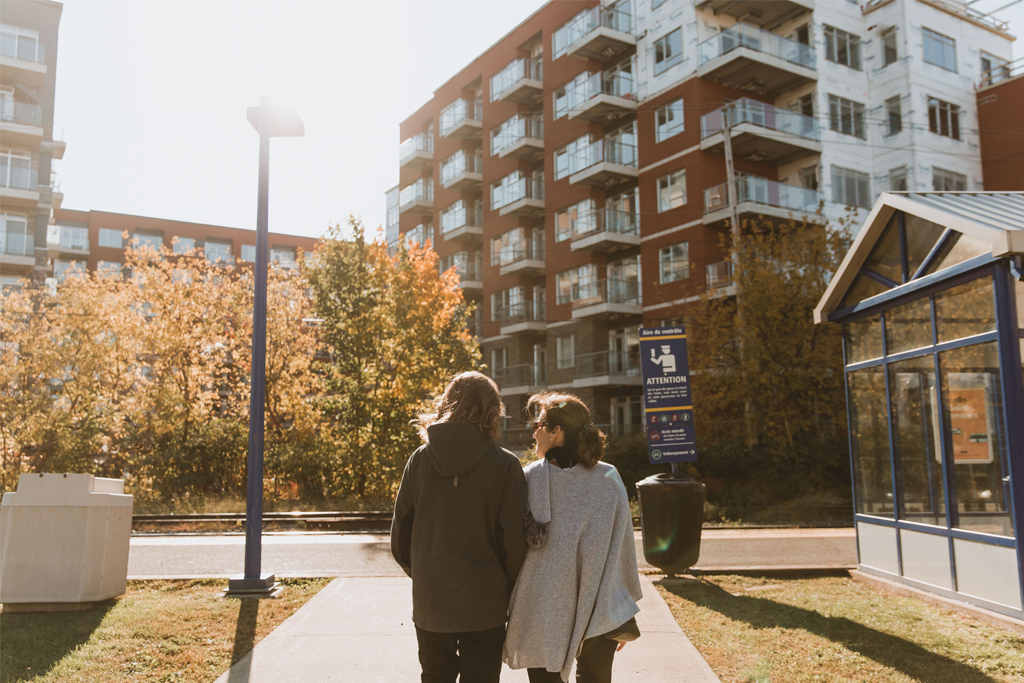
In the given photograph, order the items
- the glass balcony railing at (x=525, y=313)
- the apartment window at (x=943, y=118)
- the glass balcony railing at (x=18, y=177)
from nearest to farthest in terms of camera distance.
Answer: the apartment window at (x=943, y=118)
the glass balcony railing at (x=18, y=177)
the glass balcony railing at (x=525, y=313)

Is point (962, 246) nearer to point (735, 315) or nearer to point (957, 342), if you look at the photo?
point (957, 342)

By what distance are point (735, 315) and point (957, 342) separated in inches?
690

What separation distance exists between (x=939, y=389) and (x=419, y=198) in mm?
43968

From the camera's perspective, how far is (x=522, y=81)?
1582 inches

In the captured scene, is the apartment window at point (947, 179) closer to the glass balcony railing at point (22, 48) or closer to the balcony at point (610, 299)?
the balcony at point (610, 299)

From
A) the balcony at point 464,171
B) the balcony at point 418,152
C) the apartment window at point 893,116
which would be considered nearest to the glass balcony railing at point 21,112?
the balcony at point 464,171

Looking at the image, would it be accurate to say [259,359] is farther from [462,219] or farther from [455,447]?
[462,219]

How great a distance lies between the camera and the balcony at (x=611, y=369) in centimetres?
3278

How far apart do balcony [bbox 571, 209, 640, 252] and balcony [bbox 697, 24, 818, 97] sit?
266 inches

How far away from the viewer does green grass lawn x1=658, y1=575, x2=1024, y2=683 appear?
560 centimetres

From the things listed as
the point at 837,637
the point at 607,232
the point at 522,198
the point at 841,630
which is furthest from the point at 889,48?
the point at 837,637

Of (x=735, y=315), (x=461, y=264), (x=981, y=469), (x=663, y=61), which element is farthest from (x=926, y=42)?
(x=981, y=469)

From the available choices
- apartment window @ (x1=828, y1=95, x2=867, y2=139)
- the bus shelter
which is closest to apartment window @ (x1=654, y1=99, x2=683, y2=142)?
apartment window @ (x1=828, y1=95, x2=867, y2=139)

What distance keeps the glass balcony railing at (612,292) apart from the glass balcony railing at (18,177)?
1024 inches
